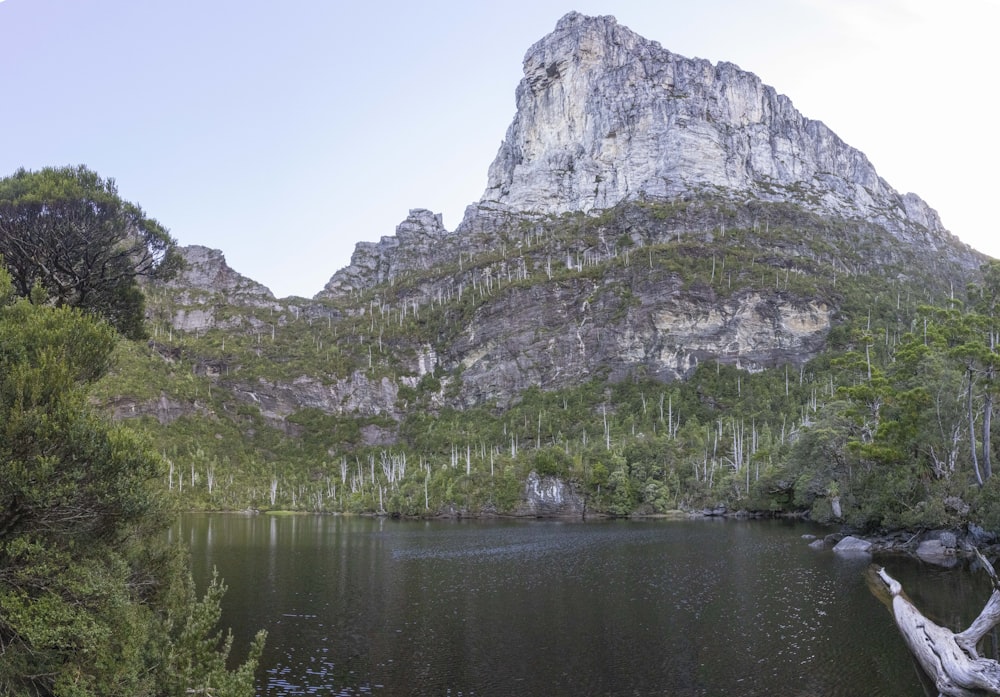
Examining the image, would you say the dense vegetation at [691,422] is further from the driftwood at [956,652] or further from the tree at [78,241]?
the tree at [78,241]

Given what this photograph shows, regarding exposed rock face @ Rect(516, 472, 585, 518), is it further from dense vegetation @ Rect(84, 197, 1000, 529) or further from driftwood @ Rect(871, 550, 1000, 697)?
driftwood @ Rect(871, 550, 1000, 697)

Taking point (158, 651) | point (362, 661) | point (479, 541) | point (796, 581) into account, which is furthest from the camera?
point (479, 541)

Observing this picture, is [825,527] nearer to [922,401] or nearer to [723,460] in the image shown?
[922,401]

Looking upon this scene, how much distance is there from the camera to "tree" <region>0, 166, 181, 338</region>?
81.1 feet

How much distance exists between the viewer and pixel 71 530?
598 inches

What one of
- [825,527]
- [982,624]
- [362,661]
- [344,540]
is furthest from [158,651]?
[825,527]

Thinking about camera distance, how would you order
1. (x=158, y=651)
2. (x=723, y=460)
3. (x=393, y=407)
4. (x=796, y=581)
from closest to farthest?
1. (x=158, y=651)
2. (x=796, y=581)
3. (x=723, y=460)
4. (x=393, y=407)

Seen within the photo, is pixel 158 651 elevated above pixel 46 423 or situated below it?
below

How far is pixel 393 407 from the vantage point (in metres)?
193

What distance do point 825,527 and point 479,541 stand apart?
36.5 m

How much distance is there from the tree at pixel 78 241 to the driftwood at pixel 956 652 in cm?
3122

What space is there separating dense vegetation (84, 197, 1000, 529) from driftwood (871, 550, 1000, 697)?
2275 centimetres

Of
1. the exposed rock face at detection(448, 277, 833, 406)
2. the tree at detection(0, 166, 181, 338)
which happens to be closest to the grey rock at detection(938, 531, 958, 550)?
the tree at detection(0, 166, 181, 338)

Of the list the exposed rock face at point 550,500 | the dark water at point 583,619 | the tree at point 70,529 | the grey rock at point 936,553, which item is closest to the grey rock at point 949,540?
the grey rock at point 936,553
